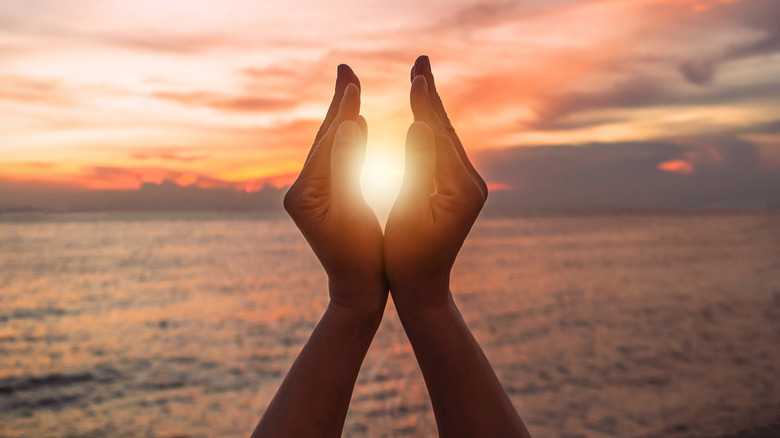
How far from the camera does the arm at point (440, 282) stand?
2168 millimetres

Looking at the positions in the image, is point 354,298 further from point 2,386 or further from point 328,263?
point 2,386

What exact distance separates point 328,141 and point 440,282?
74 cm

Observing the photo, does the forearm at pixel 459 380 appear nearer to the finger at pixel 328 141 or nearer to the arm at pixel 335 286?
the arm at pixel 335 286

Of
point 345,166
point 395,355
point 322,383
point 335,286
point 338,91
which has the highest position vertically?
point 338,91

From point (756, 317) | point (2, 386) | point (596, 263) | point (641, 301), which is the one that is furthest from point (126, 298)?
point (596, 263)

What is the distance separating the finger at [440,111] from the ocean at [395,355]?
511 centimetres

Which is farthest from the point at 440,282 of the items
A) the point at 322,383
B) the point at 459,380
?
the point at 322,383

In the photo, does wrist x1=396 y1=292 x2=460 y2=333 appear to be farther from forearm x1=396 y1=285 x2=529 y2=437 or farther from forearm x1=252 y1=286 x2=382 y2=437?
forearm x1=252 y1=286 x2=382 y2=437

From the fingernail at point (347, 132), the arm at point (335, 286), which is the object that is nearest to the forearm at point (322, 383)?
the arm at point (335, 286)

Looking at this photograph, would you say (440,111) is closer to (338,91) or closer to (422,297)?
(338,91)

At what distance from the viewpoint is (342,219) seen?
2.27 m

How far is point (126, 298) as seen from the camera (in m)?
19.2

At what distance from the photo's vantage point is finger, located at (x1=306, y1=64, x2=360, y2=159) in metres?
2.57

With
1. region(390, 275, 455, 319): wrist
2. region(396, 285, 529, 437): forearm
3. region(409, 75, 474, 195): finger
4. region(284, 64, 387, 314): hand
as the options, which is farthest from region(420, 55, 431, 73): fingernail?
region(396, 285, 529, 437): forearm
